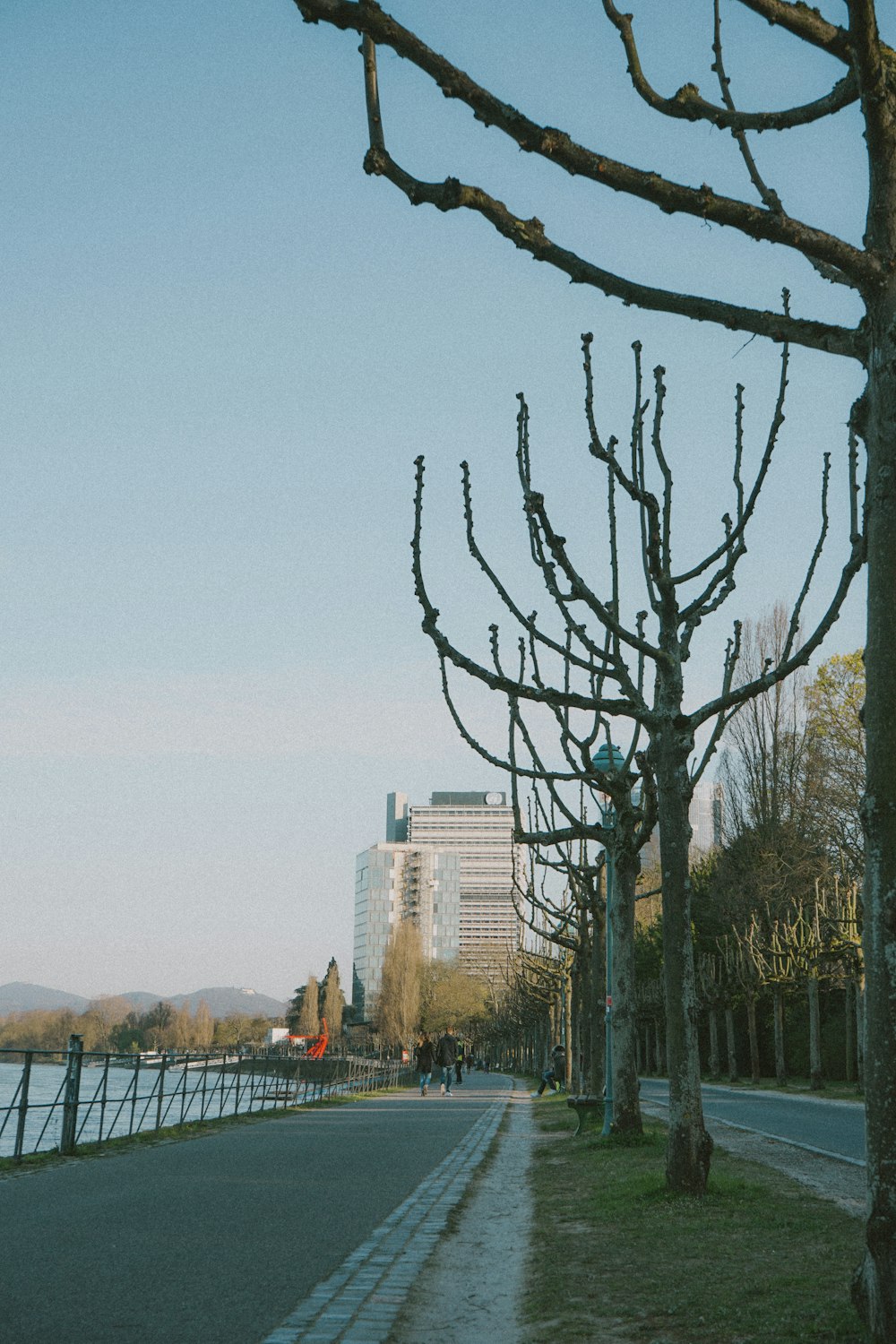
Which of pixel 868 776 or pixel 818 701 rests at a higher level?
pixel 818 701

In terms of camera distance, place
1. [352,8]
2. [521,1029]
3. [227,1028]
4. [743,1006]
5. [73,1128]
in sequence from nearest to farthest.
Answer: [352,8], [73,1128], [743,1006], [521,1029], [227,1028]

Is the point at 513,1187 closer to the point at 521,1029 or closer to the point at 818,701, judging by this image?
the point at 818,701

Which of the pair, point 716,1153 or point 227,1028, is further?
point 227,1028

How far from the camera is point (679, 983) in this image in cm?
1102

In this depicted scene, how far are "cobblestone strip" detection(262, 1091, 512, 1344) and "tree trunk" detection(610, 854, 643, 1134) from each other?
4.54m

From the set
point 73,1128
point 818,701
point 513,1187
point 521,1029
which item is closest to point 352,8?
point 513,1187

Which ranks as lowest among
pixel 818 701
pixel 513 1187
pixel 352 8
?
pixel 513 1187

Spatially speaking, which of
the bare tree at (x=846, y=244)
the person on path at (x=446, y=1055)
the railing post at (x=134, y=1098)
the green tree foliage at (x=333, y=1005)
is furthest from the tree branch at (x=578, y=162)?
the green tree foliage at (x=333, y=1005)

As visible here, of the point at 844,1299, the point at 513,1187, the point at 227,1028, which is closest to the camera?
the point at 844,1299

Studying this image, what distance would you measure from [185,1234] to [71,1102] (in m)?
6.93

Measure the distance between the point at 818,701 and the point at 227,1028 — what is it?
12840 centimetres

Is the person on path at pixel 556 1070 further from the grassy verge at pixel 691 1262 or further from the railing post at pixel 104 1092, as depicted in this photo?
the grassy verge at pixel 691 1262

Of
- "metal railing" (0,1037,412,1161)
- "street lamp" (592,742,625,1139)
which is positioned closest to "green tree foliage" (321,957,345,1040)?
"metal railing" (0,1037,412,1161)

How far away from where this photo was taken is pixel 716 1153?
15445 millimetres
